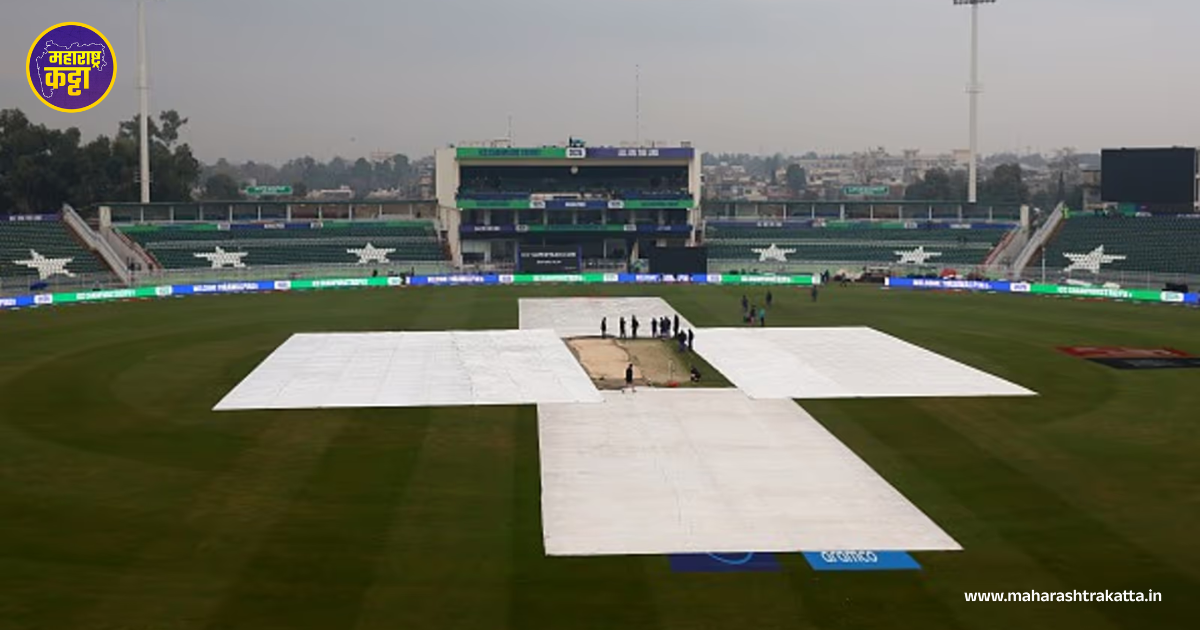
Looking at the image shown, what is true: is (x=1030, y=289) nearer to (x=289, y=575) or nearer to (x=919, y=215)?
(x=919, y=215)

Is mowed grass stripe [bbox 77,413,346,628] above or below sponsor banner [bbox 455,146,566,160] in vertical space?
below

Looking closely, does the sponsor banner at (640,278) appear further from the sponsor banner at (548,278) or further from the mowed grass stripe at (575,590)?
the mowed grass stripe at (575,590)

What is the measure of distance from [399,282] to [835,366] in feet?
180

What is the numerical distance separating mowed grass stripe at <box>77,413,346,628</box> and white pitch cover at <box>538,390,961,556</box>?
22.6 ft

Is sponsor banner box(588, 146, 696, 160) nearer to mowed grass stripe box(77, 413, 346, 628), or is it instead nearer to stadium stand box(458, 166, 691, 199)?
stadium stand box(458, 166, 691, 199)

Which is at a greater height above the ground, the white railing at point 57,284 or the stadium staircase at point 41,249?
the stadium staircase at point 41,249

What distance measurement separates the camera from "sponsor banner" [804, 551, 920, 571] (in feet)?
79.3

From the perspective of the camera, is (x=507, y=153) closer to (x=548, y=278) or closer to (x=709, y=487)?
(x=548, y=278)

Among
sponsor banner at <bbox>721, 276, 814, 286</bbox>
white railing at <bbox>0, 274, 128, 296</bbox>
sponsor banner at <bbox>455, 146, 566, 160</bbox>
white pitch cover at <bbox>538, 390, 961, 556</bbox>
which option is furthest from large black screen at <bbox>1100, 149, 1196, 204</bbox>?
white railing at <bbox>0, 274, 128, 296</bbox>

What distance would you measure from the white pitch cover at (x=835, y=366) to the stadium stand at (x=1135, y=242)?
43.3 meters

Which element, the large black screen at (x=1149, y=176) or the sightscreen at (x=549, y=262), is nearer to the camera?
the sightscreen at (x=549, y=262)

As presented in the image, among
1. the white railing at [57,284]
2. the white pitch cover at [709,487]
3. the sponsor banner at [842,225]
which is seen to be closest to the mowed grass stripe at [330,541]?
the white pitch cover at [709,487]

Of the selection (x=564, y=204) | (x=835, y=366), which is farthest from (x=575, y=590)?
(x=564, y=204)

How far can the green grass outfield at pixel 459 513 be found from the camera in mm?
21844
